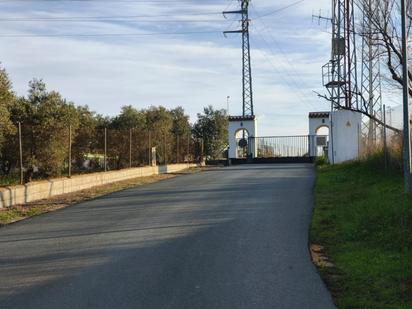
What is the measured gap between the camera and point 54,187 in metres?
16.9

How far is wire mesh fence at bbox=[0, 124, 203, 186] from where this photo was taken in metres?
19.8

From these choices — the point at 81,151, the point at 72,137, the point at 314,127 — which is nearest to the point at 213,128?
the point at 314,127

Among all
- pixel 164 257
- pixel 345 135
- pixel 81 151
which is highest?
pixel 345 135

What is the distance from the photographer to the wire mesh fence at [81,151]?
64.9ft

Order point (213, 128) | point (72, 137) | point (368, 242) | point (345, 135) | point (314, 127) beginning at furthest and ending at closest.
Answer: point (213, 128), point (314, 127), point (345, 135), point (72, 137), point (368, 242)

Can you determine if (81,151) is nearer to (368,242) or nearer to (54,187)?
(54,187)

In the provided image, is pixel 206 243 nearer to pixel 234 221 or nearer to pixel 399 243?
pixel 234 221

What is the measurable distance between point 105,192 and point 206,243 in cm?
961

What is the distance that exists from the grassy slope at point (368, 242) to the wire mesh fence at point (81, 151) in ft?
28.9

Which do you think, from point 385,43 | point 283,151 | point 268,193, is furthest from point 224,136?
point 268,193

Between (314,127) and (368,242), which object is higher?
(314,127)

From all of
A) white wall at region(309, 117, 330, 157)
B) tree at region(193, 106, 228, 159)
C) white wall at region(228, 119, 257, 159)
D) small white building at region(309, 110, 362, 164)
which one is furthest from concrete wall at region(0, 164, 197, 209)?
tree at region(193, 106, 228, 159)

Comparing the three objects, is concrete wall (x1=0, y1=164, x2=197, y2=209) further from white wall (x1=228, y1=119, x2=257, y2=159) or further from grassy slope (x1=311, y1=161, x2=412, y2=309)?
white wall (x1=228, y1=119, x2=257, y2=159)

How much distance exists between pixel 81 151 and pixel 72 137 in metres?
4.31
